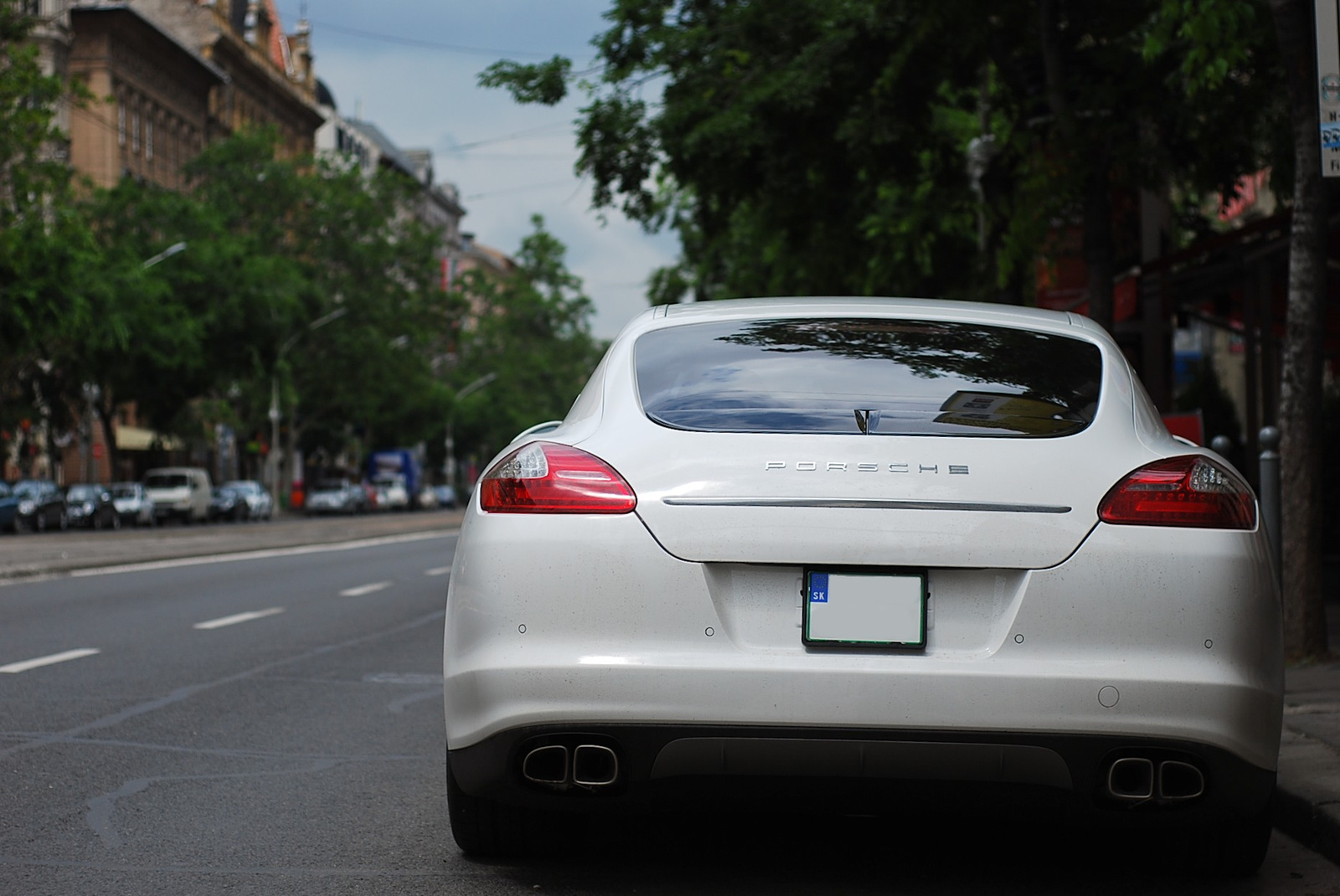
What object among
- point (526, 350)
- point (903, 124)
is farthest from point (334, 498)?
point (903, 124)

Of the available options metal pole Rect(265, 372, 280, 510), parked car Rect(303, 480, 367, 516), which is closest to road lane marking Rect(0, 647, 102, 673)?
metal pole Rect(265, 372, 280, 510)

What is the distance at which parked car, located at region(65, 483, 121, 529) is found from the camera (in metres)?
50.7

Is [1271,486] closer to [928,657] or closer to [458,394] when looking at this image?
[928,657]

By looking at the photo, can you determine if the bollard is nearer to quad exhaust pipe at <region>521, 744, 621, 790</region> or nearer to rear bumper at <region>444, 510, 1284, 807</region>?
rear bumper at <region>444, 510, 1284, 807</region>

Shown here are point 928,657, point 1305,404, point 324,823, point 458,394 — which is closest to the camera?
point 928,657

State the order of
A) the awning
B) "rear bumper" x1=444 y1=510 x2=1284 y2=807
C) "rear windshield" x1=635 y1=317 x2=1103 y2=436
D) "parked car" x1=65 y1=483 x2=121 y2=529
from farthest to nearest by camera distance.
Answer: the awning
"parked car" x1=65 y1=483 x2=121 y2=529
"rear windshield" x1=635 y1=317 x2=1103 y2=436
"rear bumper" x1=444 y1=510 x2=1284 y2=807

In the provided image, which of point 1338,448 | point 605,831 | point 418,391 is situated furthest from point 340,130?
point 605,831

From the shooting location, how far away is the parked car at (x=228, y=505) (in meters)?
62.5

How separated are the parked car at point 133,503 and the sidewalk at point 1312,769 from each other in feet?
161

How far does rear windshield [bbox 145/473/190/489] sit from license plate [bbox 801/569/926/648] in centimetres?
5713

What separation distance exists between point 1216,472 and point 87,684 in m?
6.81

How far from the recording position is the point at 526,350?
125 metres

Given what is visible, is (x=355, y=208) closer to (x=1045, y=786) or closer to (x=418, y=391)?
(x=418, y=391)

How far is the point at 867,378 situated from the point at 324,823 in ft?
7.61
